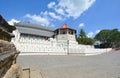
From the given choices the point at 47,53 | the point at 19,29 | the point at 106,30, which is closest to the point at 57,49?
the point at 47,53

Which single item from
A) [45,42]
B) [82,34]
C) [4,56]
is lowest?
[4,56]

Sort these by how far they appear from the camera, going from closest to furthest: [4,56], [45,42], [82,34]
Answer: [4,56], [45,42], [82,34]

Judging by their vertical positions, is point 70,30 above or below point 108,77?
above

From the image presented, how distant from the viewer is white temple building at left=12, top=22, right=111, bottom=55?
27.4m

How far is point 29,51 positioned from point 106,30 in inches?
1950

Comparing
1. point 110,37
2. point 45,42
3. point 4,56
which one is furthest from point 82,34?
point 4,56

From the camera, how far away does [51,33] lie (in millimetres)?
48719

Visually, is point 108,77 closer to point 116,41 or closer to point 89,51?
point 89,51

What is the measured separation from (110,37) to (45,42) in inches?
1512

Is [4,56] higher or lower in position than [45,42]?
lower

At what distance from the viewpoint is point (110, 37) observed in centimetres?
6481

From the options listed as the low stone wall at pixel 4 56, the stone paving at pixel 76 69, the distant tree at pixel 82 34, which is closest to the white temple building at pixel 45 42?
the stone paving at pixel 76 69

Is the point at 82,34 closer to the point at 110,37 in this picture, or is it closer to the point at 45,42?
the point at 110,37

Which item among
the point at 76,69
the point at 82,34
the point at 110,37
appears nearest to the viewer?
the point at 76,69
